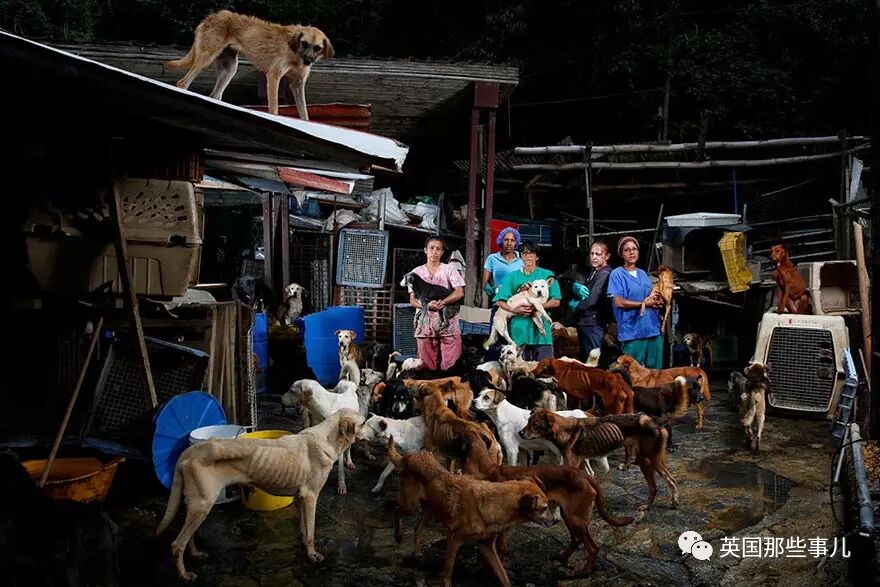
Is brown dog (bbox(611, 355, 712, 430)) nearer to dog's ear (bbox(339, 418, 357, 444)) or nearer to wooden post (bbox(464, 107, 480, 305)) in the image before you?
wooden post (bbox(464, 107, 480, 305))

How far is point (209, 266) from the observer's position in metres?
14.6

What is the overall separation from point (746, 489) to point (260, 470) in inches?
171

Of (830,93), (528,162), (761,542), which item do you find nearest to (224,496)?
(761,542)

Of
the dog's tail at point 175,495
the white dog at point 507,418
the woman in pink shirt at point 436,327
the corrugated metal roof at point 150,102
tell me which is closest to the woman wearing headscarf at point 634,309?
the woman in pink shirt at point 436,327

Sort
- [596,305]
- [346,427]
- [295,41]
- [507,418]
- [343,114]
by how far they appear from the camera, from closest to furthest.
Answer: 1. [346,427]
2. [507,418]
3. [295,41]
4. [596,305]
5. [343,114]

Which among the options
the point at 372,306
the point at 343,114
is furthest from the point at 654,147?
the point at 343,114

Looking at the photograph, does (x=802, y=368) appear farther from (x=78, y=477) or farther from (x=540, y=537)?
(x=78, y=477)

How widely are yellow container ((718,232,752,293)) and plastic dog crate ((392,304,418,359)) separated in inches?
214

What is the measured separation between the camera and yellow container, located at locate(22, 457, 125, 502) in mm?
4547

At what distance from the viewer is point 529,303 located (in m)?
7.50

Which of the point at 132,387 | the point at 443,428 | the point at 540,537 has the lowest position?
the point at 540,537

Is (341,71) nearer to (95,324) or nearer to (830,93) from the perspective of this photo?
(95,324)

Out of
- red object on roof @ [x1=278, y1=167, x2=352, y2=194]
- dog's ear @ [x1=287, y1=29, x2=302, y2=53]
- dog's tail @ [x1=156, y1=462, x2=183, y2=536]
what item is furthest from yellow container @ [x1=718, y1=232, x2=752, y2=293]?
dog's tail @ [x1=156, y1=462, x2=183, y2=536]

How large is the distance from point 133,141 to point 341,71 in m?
5.24
